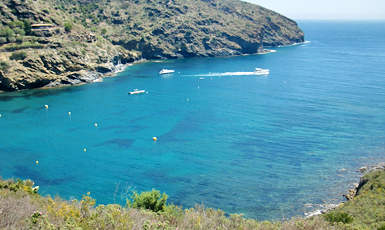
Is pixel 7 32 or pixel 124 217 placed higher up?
pixel 7 32

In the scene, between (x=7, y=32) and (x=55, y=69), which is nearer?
(x=7, y=32)

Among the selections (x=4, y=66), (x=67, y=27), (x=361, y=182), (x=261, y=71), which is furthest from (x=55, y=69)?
(x=361, y=182)

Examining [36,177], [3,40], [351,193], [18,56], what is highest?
[3,40]

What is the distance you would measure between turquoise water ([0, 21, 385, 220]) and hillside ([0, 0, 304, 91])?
6.43 meters

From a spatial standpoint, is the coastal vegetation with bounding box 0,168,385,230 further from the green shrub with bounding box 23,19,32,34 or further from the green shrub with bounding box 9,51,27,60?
the green shrub with bounding box 23,19,32,34

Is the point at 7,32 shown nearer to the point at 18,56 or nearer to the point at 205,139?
the point at 18,56

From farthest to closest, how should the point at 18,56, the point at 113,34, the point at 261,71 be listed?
the point at 113,34 → the point at 261,71 → the point at 18,56

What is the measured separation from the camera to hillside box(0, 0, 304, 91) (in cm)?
7212

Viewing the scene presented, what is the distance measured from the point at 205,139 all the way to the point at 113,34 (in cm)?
8472

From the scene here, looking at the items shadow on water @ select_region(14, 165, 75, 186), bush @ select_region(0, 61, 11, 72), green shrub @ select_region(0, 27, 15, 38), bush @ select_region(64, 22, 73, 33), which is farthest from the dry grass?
bush @ select_region(64, 22, 73, 33)

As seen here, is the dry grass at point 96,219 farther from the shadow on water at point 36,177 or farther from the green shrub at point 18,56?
the green shrub at point 18,56

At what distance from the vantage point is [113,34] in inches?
4577

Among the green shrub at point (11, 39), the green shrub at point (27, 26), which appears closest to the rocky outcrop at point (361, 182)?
the green shrub at point (11, 39)

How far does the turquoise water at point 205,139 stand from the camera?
32344 millimetres
